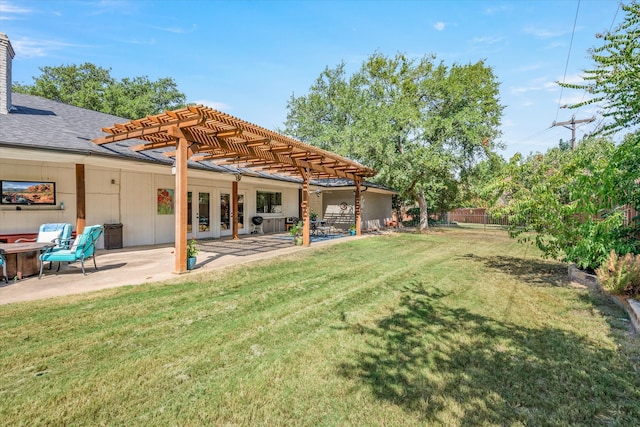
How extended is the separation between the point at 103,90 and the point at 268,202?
822 inches

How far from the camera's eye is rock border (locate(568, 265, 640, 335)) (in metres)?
3.89

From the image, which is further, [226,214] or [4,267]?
[226,214]

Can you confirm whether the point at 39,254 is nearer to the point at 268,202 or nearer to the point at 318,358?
the point at 318,358

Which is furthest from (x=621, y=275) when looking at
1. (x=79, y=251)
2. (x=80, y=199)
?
(x=80, y=199)

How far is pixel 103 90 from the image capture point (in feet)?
85.1

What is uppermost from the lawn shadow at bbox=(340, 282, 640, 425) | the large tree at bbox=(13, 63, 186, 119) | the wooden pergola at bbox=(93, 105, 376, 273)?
the large tree at bbox=(13, 63, 186, 119)

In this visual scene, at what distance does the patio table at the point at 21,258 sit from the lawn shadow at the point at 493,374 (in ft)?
20.4

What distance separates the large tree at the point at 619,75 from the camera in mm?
5184

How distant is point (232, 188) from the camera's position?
42.6ft

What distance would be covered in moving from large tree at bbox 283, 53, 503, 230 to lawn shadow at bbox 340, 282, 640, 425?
11793mm

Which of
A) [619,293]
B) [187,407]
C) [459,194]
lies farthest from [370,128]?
[187,407]

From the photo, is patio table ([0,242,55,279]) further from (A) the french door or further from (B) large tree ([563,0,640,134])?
(B) large tree ([563,0,640,134])

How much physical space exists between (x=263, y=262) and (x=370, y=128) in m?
10.2

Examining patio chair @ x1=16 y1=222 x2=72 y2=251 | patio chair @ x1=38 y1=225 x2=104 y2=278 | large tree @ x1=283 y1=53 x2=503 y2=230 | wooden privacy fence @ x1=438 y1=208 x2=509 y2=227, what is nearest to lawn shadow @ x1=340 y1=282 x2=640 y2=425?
patio chair @ x1=38 y1=225 x2=104 y2=278
